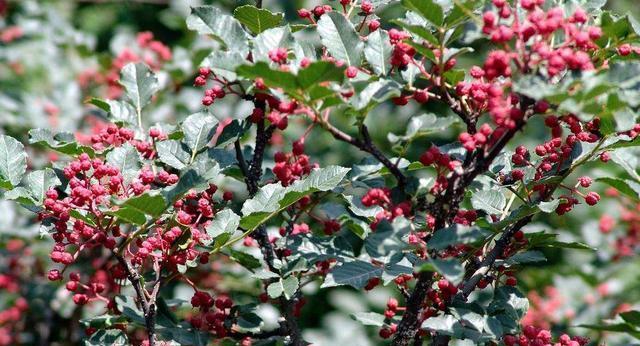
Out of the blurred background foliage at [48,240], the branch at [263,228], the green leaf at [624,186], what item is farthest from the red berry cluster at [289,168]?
the blurred background foliage at [48,240]

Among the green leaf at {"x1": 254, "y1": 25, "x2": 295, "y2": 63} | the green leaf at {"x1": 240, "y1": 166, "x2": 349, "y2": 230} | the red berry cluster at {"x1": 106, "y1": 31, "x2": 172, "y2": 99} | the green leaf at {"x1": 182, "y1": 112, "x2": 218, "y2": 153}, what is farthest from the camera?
the red berry cluster at {"x1": 106, "y1": 31, "x2": 172, "y2": 99}

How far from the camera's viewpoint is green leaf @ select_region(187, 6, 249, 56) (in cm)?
154

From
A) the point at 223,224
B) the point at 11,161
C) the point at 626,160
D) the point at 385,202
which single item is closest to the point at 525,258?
the point at 626,160

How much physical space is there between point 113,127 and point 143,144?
80 mm

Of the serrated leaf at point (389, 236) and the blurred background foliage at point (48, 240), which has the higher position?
the serrated leaf at point (389, 236)

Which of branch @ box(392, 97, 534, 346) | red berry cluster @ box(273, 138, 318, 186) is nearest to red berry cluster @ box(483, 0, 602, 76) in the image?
branch @ box(392, 97, 534, 346)

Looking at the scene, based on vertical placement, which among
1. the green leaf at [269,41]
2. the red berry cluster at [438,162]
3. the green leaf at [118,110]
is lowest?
the green leaf at [118,110]

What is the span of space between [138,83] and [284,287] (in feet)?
2.27

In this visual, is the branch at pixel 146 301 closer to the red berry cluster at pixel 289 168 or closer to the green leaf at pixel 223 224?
the green leaf at pixel 223 224

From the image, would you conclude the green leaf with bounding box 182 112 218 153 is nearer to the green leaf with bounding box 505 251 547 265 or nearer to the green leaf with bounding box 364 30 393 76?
the green leaf with bounding box 364 30 393 76

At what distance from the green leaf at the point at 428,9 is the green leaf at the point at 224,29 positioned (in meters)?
0.33

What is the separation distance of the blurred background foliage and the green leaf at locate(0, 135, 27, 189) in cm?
103

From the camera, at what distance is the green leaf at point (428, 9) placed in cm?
138

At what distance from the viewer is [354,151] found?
4.62m
